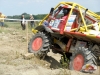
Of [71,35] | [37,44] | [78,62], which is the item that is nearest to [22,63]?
[78,62]

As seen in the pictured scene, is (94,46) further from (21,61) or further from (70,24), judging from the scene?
(21,61)

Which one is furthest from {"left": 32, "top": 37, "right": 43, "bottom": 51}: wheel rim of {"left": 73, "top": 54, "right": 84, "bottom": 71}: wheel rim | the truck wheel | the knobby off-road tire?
{"left": 73, "top": 54, "right": 84, "bottom": 71}: wheel rim

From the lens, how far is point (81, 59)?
8383mm

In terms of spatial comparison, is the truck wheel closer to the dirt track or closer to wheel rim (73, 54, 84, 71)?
wheel rim (73, 54, 84, 71)

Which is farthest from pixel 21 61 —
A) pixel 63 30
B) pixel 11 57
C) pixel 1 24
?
pixel 1 24

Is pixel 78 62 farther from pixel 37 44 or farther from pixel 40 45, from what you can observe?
pixel 37 44

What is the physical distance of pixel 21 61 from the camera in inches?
352

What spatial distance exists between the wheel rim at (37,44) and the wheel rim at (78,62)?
7.14ft

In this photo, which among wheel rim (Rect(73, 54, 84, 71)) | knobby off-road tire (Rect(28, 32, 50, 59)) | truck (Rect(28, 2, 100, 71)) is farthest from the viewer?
knobby off-road tire (Rect(28, 32, 50, 59))

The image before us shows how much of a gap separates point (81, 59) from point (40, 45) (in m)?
2.43

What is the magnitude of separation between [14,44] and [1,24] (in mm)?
7830

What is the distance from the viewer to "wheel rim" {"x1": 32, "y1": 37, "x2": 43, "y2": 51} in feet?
34.3

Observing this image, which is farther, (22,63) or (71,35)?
(71,35)

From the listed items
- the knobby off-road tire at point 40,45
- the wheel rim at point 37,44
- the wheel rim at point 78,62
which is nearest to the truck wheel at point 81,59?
the wheel rim at point 78,62
